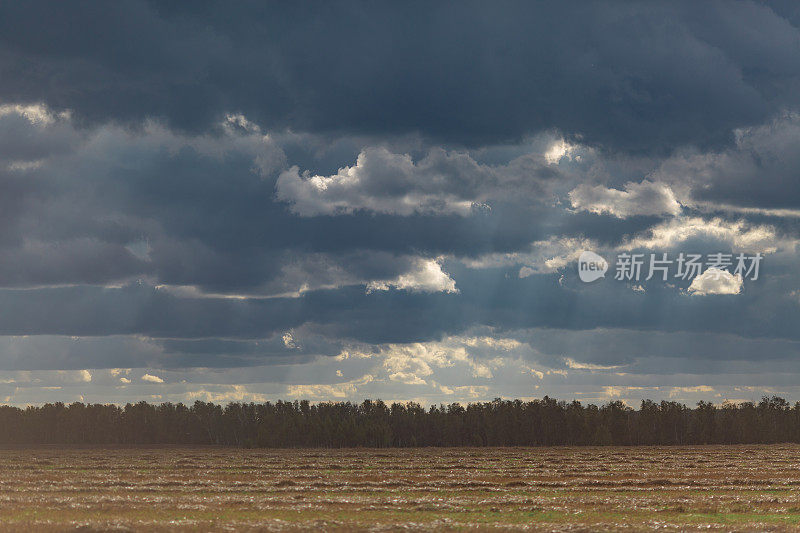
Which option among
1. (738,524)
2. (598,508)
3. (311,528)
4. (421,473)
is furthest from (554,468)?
(311,528)

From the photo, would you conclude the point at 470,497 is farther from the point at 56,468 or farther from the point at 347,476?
the point at 56,468

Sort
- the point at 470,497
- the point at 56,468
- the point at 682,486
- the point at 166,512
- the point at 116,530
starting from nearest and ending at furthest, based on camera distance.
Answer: the point at 116,530 → the point at 166,512 → the point at 470,497 → the point at 682,486 → the point at 56,468

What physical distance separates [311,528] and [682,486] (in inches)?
1766

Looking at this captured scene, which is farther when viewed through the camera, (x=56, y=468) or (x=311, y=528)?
(x=56, y=468)

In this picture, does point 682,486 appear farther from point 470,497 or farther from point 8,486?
point 8,486


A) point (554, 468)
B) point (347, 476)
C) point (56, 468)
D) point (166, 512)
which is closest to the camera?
point (166, 512)

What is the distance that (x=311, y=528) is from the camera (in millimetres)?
41438

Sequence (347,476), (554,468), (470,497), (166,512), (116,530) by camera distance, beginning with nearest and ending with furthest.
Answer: (116,530) < (166,512) < (470,497) < (347,476) < (554,468)

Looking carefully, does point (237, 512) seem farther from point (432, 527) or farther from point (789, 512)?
point (789, 512)

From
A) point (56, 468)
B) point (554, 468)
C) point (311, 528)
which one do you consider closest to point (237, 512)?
point (311, 528)

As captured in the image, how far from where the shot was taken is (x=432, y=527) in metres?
42.6

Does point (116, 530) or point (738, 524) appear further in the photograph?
point (738, 524)

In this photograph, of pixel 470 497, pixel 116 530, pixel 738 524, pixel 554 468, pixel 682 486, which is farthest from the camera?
pixel 554 468

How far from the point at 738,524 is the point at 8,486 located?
62068 millimetres
